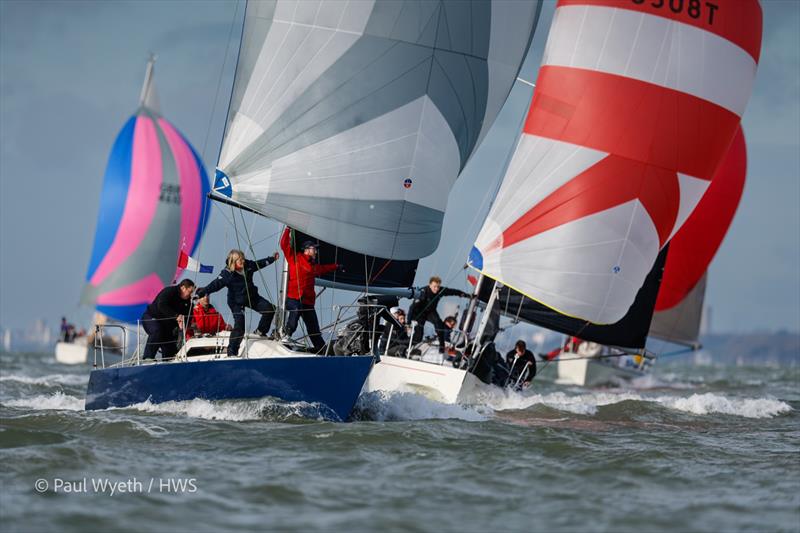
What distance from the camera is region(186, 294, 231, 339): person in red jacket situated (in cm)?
1130

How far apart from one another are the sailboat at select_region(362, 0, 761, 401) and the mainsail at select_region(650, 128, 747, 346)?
7.46 m

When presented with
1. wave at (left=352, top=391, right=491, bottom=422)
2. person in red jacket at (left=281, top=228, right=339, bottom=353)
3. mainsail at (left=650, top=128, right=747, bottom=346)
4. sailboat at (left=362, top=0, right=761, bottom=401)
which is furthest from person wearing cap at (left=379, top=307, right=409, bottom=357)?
mainsail at (left=650, top=128, right=747, bottom=346)

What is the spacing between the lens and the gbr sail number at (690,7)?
44.1 ft

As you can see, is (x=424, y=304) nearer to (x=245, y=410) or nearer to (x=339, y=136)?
(x=339, y=136)

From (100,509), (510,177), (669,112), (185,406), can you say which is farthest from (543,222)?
(100,509)

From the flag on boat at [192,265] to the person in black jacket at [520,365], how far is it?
4806 mm

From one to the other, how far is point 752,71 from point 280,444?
8.97 meters

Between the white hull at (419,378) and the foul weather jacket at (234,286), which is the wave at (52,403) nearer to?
the foul weather jacket at (234,286)

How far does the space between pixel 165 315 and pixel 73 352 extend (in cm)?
2301

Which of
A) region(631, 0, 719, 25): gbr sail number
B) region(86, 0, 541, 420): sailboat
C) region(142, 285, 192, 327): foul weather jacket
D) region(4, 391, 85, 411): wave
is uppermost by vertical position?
region(631, 0, 719, 25): gbr sail number

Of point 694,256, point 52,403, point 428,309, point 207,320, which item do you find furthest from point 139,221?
point 207,320

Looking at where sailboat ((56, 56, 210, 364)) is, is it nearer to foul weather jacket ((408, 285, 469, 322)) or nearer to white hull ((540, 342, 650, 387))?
white hull ((540, 342, 650, 387))

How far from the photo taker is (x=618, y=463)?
8.28 m

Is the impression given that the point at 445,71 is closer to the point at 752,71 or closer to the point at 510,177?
the point at 510,177
